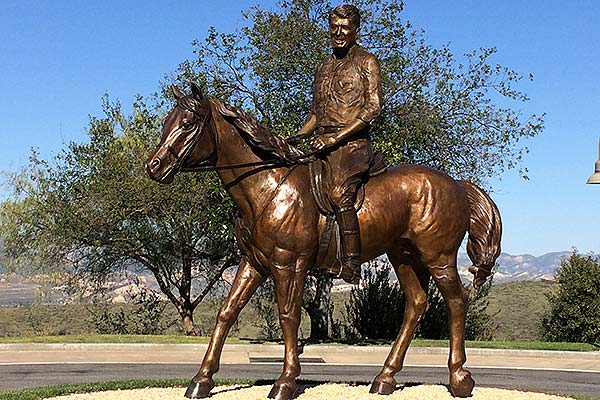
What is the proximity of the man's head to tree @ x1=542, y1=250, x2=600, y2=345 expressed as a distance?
1341 centimetres

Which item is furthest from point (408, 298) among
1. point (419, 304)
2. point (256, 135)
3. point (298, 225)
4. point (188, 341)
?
point (188, 341)

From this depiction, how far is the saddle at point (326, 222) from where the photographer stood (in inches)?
320

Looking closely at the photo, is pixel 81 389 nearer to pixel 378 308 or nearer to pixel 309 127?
pixel 309 127

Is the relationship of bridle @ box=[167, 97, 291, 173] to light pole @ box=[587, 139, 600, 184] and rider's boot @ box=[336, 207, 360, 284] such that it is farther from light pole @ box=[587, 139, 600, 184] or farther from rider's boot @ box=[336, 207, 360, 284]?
light pole @ box=[587, 139, 600, 184]

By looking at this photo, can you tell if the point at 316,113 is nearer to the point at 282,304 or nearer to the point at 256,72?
the point at 282,304

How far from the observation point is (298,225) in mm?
7957

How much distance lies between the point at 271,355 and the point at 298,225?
980 cm

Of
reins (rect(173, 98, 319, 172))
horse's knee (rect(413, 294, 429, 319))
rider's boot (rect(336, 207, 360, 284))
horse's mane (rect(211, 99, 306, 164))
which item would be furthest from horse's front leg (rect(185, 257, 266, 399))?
horse's knee (rect(413, 294, 429, 319))

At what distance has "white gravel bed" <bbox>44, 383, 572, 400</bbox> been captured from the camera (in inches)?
335

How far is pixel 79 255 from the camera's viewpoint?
22.3 meters

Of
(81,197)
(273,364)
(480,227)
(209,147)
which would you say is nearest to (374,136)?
(273,364)

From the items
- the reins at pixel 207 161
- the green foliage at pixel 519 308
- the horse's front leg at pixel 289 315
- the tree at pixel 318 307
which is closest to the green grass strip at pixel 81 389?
the horse's front leg at pixel 289 315

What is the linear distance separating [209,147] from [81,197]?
14.0 metres

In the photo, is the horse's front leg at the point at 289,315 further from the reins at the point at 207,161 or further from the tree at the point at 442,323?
the tree at the point at 442,323
